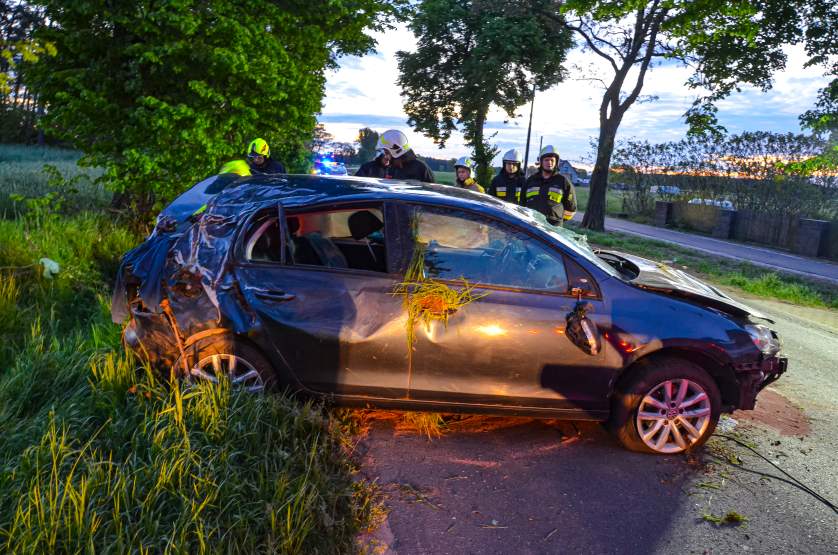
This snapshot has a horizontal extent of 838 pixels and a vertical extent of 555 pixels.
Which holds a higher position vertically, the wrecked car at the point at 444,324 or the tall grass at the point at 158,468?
the wrecked car at the point at 444,324

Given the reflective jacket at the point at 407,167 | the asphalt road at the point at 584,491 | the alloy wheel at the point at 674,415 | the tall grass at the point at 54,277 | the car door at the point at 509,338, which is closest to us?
the asphalt road at the point at 584,491

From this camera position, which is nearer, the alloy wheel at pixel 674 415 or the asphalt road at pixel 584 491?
the asphalt road at pixel 584 491

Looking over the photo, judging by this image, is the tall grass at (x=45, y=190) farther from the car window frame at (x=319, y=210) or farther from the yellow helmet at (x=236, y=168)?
the car window frame at (x=319, y=210)

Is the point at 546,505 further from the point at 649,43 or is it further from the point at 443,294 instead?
the point at 649,43

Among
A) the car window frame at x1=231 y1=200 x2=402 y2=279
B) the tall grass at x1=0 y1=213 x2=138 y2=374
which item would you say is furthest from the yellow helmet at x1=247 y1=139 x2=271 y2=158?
the car window frame at x1=231 y1=200 x2=402 y2=279

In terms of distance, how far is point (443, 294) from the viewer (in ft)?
11.8

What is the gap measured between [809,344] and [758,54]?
14867mm

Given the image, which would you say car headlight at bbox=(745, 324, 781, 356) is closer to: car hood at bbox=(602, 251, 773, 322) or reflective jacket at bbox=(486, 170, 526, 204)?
car hood at bbox=(602, 251, 773, 322)

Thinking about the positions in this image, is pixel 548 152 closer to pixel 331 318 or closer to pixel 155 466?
pixel 331 318

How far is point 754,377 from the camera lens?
3.75 meters

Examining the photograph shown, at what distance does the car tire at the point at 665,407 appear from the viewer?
368 cm

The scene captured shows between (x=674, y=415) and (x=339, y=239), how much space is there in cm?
256

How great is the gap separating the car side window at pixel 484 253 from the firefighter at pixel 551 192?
4.16 m

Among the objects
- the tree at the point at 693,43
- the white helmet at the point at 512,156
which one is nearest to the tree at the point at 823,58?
the tree at the point at 693,43
